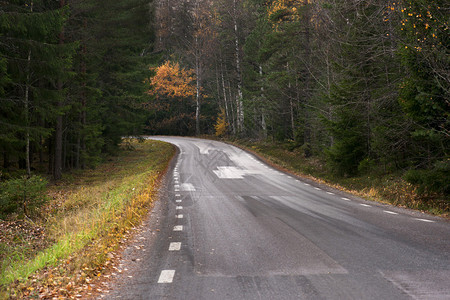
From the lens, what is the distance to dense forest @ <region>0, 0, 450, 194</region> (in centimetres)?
1141

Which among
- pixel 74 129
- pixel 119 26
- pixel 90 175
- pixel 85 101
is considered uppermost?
pixel 119 26

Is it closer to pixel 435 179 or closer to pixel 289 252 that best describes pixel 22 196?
pixel 289 252

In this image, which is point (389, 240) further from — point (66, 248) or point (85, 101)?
point (85, 101)

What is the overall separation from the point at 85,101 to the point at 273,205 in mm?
14050

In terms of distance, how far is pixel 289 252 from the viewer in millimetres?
6406

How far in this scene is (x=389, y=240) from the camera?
708cm

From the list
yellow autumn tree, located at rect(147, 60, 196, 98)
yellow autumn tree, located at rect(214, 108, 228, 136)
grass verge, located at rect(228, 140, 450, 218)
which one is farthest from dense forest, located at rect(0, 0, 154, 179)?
yellow autumn tree, located at rect(147, 60, 196, 98)

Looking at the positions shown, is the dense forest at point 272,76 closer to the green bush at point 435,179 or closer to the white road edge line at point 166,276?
the green bush at point 435,179

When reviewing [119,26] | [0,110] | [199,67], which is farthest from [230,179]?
[199,67]

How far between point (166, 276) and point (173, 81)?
55260 millimetres

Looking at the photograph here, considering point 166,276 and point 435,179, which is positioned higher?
point 435,179

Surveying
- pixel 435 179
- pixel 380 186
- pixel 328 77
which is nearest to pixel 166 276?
pixel 435 179

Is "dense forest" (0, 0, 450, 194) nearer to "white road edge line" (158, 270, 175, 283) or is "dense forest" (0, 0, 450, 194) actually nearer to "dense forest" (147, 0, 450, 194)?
"dense forest" (147, 0, 450, 194)

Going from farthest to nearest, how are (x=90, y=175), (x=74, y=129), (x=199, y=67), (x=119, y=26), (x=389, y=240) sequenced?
(x=199, y=67) < (x=119, y=26) < (x=90, y=175) < (x=74, y=129) < (x=389, y=240)
